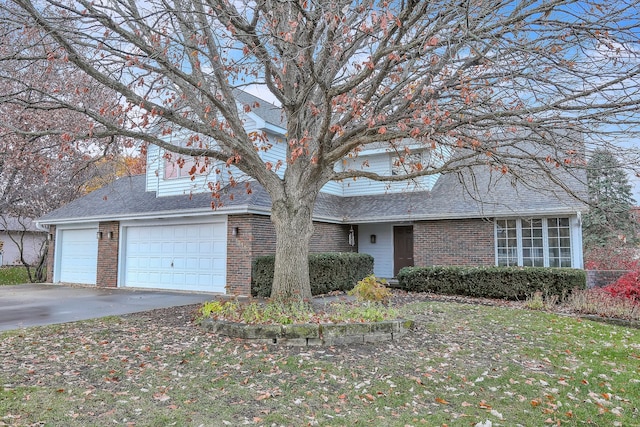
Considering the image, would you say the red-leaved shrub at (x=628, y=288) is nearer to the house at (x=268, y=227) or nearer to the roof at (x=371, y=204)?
the house at (x=268, y=227)

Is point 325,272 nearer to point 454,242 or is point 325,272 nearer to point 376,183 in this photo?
point 454,242

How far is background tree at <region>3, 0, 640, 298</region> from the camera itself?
5.84 m

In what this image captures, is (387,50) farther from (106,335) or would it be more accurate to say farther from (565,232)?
(565,232)

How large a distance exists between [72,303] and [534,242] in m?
13.3

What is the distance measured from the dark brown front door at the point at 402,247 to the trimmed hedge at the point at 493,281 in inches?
116

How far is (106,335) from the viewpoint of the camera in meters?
6.80

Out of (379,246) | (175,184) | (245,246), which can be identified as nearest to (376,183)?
(379,246)

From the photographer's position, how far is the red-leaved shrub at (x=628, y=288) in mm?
9516

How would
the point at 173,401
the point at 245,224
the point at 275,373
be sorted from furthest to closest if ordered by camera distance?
the point at 245,224, the point at 275,373, the point at 173,401

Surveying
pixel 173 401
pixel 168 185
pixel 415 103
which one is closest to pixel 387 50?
pixel 415 103

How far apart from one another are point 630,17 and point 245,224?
9.48 meters

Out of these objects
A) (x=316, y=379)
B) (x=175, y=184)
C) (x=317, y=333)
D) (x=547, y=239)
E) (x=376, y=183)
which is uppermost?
(x=376, y=183)

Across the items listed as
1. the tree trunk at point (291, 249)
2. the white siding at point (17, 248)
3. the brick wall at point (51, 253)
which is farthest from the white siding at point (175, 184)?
the white siding at point (17, 248)

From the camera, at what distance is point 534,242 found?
13367 mm
